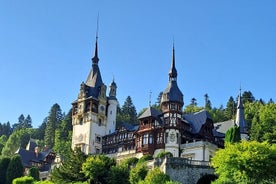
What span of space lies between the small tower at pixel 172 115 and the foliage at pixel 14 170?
23.7 meters

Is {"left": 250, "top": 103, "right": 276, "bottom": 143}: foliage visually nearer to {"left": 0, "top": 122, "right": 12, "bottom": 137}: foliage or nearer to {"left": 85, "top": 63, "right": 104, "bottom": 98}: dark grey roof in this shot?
{"left": 85, "top": 63, "right": 104, "bottom": 98}: dark grey roof

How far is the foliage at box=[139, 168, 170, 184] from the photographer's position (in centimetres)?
5194

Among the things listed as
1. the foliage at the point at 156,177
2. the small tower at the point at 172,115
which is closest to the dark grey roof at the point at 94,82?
the small tower at the point at 172,115

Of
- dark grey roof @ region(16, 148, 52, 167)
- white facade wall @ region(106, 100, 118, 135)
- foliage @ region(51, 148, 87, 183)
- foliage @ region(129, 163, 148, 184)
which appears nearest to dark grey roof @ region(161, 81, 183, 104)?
foliage @ region(51, 148, 87, 183)

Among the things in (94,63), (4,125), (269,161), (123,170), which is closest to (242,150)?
(269,161)

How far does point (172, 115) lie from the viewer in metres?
74.3

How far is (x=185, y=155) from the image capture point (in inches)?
2817

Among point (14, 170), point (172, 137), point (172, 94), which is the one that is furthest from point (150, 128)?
point (14, 170)

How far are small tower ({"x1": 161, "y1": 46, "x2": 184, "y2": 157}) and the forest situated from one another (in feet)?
34.0

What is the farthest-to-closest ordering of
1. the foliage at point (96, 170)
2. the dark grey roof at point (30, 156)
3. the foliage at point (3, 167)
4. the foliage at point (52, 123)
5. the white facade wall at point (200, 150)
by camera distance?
1. the foliage at point (52, 123)
2. the dark grey roof at point (30, 156)
3. the foliage at point (3, 167)
4. the white facade wall at point (200, 150)
5. the foliage at point (96, 170)

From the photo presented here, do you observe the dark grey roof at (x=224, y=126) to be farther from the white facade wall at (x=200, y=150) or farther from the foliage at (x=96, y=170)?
the foliage at (x=96, y=170)

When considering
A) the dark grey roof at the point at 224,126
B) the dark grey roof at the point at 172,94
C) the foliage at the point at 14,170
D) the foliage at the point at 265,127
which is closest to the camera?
the foliage at the point at 265,127

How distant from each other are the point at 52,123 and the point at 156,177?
8593 centimetres

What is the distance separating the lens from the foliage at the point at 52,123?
129375 millimetres
